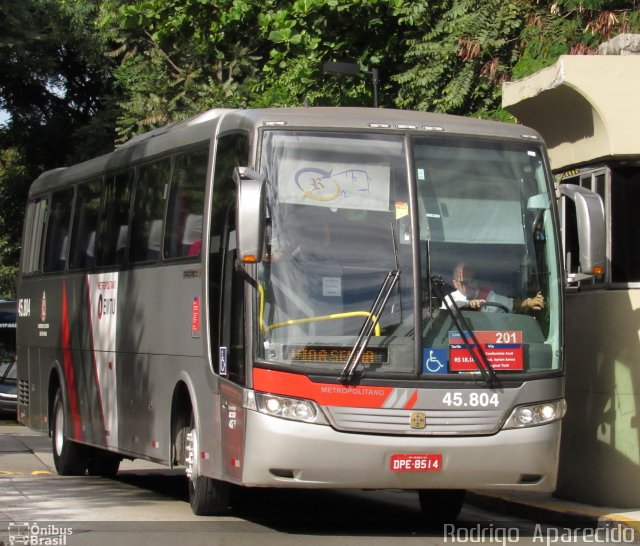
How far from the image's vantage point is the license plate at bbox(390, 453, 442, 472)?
997cm

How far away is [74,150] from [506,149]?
25.8 meters

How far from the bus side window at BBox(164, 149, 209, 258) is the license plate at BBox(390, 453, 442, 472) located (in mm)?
2815

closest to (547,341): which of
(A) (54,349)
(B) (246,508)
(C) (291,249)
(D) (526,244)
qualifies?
(D) (526,244)

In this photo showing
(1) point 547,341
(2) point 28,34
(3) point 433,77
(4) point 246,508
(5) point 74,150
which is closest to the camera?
(1) point 547,341

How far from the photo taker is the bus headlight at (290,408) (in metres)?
9.94

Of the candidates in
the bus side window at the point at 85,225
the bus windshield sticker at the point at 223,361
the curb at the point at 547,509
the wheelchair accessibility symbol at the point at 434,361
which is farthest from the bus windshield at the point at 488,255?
the bus side window at the point at 85,225

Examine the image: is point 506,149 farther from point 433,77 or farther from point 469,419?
point 433,77

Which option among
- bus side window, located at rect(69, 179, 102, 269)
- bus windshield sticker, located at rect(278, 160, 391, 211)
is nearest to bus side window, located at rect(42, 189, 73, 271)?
bus side window, located at rect(69, 179, 102, 269)

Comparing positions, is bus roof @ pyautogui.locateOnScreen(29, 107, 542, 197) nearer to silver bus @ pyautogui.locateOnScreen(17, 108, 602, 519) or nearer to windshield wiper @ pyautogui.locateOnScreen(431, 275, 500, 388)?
silver bus @ pyautogui.locateOnScreen(17, 108, 602, 519)

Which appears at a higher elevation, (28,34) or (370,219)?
(28,34)

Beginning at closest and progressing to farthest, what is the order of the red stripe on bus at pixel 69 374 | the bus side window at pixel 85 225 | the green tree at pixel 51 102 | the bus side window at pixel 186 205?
1. the bus side window at pixel 186 205
2. the bus side window at pixel 85 225
3. the red stripe on bus at pixel 69 374
4. the green tree at pixel 51 102

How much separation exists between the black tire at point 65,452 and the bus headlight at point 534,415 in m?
7.51

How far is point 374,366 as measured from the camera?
1005cm

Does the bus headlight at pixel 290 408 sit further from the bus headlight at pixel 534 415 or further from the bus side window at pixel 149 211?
the bus side window at pixel 149 211
